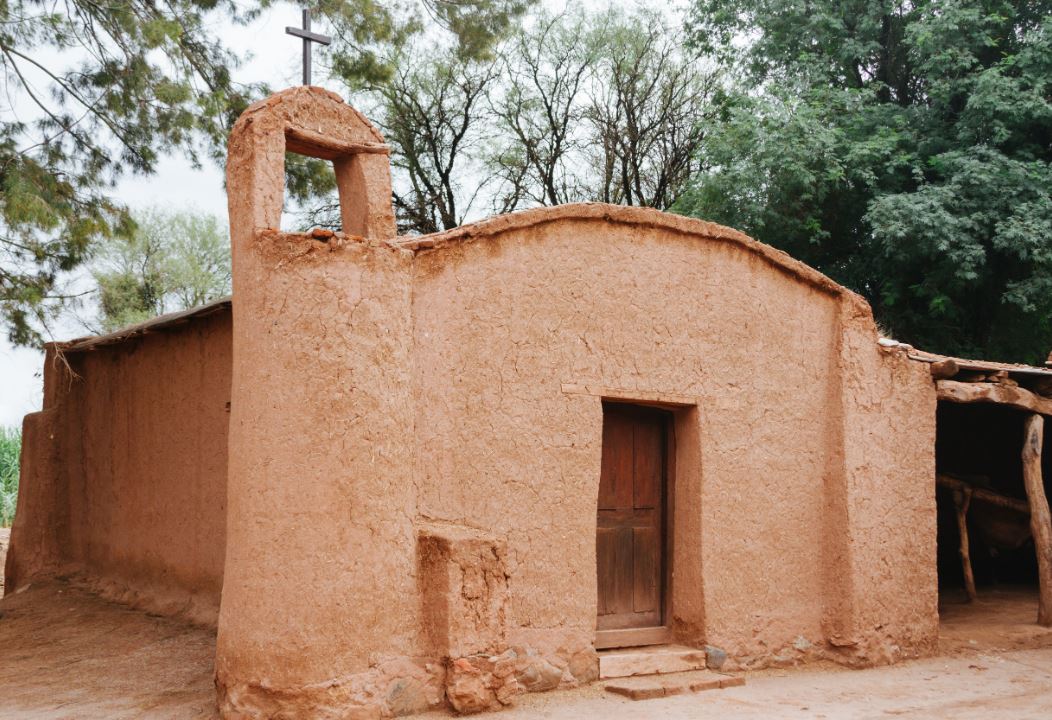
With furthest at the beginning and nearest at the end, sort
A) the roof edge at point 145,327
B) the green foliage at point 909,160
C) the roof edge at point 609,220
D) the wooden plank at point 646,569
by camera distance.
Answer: the green foliage at point 909,160
the roof edge at point 145,327
the wooden plank at point 646,569
the roof edge at point 609,220

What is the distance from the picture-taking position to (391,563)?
19.6 feet

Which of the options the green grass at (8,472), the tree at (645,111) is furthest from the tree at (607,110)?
the green grass at (8,472)

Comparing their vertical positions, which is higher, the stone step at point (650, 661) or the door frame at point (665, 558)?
the door frame at point (665, 558)

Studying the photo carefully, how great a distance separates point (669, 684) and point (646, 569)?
92 cm

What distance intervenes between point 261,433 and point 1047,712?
16.5 feet

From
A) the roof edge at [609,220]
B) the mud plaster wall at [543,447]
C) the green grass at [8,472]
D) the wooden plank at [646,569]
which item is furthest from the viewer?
the green grass at [8,472]

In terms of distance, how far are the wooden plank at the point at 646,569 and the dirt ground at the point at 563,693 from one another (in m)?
0.81

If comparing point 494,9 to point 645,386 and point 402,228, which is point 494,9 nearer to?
point 645,386

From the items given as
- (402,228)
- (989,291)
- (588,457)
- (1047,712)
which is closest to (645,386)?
(588,457)

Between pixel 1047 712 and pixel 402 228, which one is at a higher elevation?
pixel 402 228

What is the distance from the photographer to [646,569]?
761cm

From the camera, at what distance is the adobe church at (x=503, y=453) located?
5852 millimetres

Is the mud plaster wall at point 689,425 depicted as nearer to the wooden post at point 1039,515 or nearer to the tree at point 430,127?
the wooden post at point 1039,515

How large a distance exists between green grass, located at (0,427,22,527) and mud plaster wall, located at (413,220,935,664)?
669 inches
